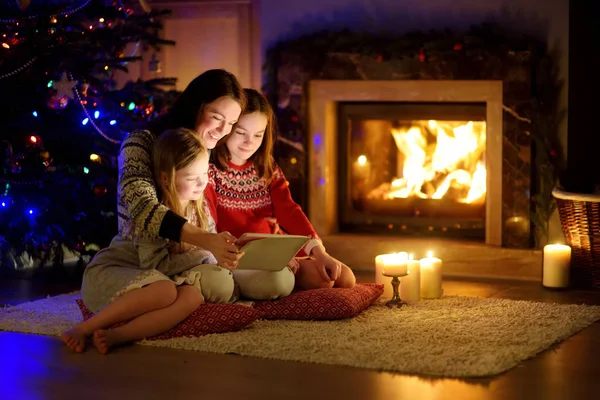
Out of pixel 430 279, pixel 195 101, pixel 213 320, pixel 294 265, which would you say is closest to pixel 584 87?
pixel 430 279

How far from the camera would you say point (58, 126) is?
3881 millimetres

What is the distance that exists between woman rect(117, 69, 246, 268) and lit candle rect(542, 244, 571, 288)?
1.46 m

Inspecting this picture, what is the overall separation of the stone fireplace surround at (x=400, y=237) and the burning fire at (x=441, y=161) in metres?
0.19

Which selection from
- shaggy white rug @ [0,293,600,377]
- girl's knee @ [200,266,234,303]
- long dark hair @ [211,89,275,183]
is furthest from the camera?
long dark hair @ [211,89,275,183]

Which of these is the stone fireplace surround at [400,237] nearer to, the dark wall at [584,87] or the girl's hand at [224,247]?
the dark wall at [584,87]

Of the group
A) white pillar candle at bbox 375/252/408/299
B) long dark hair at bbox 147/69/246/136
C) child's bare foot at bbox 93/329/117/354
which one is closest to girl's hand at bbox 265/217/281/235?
white pillar candle at bbox 375/252/408/299

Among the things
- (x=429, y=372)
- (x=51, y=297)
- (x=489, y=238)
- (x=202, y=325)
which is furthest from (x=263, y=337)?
(x=489, y=238)

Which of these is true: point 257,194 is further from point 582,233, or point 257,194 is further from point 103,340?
point 582,233

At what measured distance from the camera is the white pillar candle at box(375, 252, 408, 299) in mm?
3234

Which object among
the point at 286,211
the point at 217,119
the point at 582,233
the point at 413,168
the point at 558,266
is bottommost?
the point at 558,266

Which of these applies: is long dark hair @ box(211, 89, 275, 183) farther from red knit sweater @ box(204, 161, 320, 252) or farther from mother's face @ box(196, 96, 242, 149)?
mother's face @ box(196, 96, 242, 149)

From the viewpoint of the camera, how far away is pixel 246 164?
3.36m

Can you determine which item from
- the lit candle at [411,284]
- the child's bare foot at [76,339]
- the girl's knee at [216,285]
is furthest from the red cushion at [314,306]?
the child's bare foot at [76,339]

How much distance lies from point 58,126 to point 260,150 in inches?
39.2
